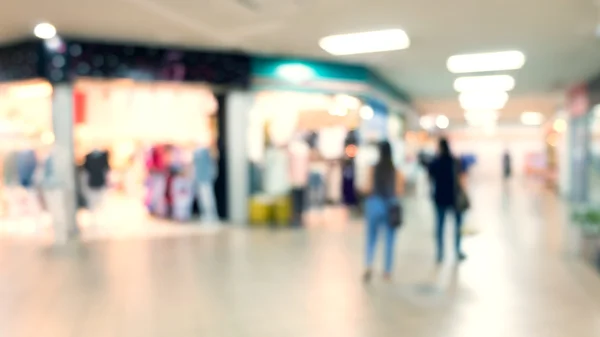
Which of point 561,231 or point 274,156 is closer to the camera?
point 561,231

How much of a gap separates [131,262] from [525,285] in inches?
179

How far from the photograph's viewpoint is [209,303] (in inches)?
180

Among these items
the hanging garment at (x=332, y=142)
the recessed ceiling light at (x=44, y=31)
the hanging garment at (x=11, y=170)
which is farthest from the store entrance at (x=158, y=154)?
the hanging garment at (x=332, y=142)

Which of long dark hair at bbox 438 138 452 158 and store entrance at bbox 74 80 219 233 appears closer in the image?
long dark hair at bbox 438 138 452 158

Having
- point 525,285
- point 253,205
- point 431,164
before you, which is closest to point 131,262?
point 253,205

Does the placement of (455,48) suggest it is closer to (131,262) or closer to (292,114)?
(292,114)

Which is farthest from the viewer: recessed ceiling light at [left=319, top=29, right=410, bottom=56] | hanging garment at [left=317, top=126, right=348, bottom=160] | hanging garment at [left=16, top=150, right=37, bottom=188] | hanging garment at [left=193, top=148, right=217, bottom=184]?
hanging garment at [left=317, top=126, right=348, bottom=160]

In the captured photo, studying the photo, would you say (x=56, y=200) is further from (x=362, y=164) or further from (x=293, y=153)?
(x=362, y=164)

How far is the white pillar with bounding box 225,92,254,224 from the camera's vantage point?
9406mm

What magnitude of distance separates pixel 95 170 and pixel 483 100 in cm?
1271

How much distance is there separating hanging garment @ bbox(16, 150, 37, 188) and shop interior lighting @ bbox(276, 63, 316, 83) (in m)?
4.72

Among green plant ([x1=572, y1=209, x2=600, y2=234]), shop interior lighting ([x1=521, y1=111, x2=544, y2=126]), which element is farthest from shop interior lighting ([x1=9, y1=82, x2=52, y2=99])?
shop interior lighting ([x1=521, y1=111, x2=544, y2=126])

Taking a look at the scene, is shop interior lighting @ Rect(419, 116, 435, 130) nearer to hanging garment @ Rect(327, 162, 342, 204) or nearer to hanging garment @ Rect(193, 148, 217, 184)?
hanging garment @ Rect(327, 162, 342, 204)

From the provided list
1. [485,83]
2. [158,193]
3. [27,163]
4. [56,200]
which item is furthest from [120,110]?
[485,83]
